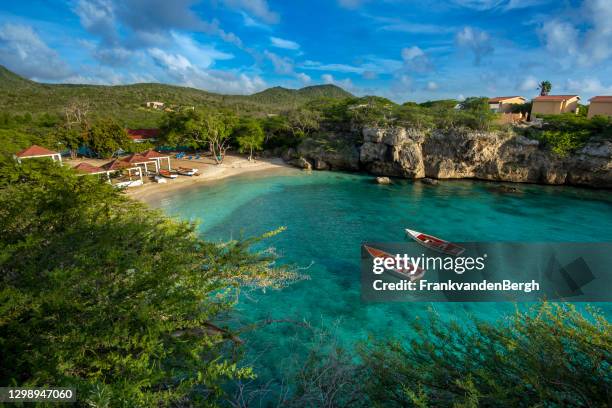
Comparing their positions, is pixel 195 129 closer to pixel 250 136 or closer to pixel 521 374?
pixel 250 136

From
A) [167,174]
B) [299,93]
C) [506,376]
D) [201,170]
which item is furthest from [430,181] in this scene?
[299,93]

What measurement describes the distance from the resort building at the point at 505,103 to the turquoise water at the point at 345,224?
2748 centimetres

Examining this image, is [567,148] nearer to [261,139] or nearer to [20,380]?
[261,139]

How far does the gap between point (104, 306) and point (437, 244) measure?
1474 centimetres

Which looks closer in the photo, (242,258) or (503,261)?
(242,258)

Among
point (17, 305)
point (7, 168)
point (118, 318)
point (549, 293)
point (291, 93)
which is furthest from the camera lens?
point (291, 93)

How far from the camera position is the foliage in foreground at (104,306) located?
11.4 feet

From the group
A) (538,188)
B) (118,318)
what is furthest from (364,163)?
(118,318)

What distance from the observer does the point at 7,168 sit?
8.20m

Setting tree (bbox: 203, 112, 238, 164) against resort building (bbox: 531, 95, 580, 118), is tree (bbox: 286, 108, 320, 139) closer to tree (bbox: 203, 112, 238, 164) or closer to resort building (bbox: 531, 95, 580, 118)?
tree (bbox: 203, 112, 238, 164)

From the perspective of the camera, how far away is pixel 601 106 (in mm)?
35094

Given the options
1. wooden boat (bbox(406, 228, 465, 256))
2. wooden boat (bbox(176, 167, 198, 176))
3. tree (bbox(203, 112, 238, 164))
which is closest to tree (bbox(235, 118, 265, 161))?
tree (bbox(203, 112, 238, 164))

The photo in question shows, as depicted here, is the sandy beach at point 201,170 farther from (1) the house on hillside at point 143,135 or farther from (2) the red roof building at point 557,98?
(2) the red roof building at point 557,98

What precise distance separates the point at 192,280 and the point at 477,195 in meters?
27.6
